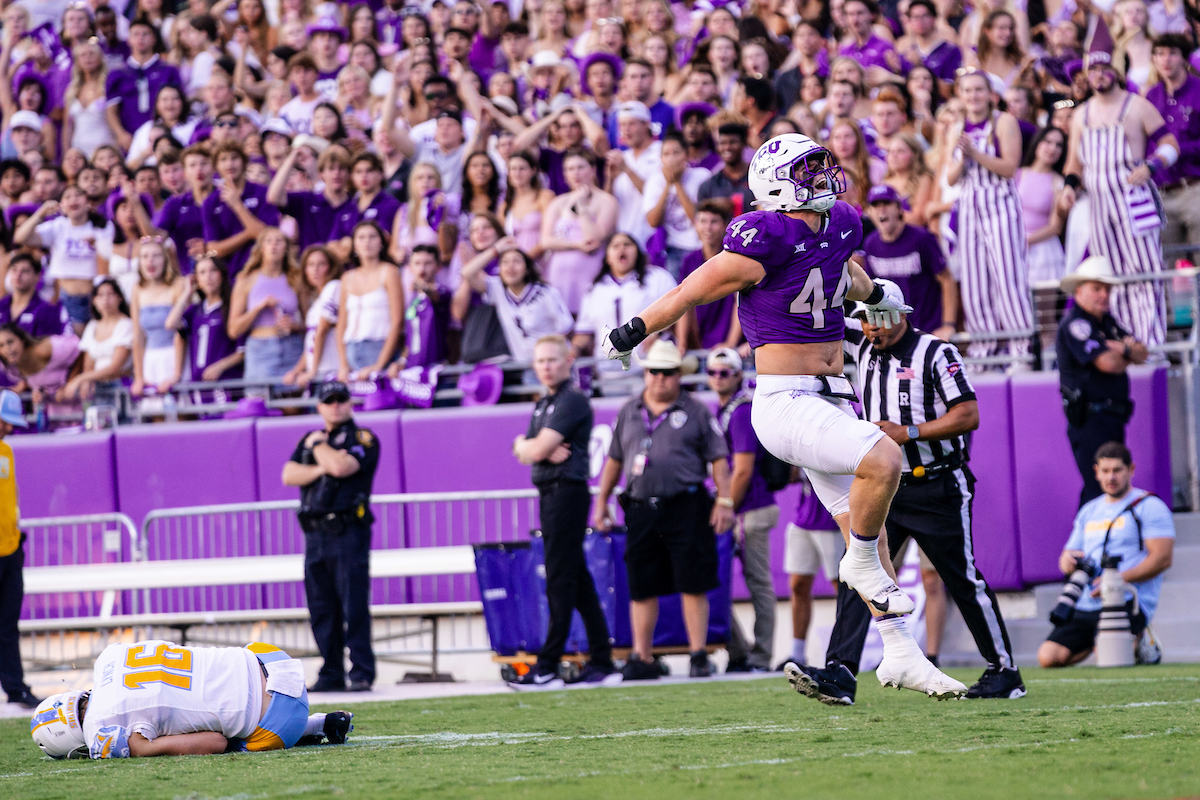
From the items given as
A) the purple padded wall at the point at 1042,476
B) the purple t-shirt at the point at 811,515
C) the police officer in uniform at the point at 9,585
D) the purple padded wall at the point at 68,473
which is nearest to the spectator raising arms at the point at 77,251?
the purple padded wall at the point at 68,473

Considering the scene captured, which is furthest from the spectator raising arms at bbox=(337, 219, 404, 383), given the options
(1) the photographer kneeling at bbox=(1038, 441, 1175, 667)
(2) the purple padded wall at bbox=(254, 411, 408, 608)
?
(1) the photographer kneeling at bbox=(1038, 441, 1175, 667)

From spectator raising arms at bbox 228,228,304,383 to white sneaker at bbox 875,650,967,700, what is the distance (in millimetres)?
8773

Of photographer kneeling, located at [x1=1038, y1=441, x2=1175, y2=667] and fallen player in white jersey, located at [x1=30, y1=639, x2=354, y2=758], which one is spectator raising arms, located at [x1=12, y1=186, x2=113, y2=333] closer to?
photographer kneeling, located at [x1=1038, y1=441, x2=1175, y2=667]

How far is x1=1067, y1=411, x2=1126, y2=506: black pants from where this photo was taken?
10.9 metres

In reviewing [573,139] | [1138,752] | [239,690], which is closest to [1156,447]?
[573,139]

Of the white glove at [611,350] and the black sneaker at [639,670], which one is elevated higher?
the white glove at [611,350]

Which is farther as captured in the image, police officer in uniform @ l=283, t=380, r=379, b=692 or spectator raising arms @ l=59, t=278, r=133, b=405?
spectator raising arms @ l=59, t=278, r=133, b=405

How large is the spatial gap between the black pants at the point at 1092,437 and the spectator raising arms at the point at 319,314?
20.8 ft

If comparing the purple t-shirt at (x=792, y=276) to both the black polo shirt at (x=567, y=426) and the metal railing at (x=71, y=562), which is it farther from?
the metal railing at (x=71, y=562)

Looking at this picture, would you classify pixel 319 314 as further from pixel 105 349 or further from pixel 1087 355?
pixel 1087 355

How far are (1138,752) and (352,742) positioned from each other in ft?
10.8

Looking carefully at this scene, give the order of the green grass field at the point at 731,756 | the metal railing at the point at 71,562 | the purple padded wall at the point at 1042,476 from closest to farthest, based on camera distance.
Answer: the green grass field at the point at 731,756, the purple padded wall at the point at 1042,476, the metal railing at the point at 71,562

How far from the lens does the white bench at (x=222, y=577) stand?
12.2 metres

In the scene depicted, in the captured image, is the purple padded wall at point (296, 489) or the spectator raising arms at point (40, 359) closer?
the purple padded wall at point (296, 489)
